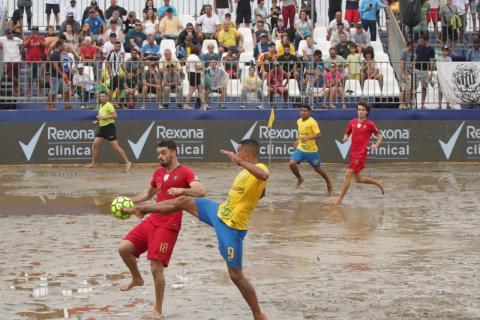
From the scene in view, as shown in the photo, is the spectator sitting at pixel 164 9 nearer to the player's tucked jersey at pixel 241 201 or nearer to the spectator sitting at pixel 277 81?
the spectator sitting at pixel 277 81

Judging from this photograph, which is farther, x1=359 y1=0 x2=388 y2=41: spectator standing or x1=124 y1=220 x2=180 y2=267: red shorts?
x1=359 y1=0 x2=388 y2=41: spectator standing

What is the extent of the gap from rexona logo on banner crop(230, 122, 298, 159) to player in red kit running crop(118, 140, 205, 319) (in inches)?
615

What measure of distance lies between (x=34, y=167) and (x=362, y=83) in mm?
8160

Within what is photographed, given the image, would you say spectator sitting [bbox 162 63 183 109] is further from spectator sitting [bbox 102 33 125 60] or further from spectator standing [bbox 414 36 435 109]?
spectator standing [bbox 414 36 435 109]

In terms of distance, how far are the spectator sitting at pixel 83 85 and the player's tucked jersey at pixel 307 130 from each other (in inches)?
282

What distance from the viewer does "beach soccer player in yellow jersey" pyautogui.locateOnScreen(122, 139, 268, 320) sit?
413 inches

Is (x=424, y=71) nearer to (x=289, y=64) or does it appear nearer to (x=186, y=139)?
(x=289, y=64)

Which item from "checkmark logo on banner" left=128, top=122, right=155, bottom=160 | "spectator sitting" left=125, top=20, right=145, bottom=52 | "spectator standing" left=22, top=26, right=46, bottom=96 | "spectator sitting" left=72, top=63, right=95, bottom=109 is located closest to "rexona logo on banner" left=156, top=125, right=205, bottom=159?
"checkmark logo on banner" left=128, top=122, right=155, bottom=160

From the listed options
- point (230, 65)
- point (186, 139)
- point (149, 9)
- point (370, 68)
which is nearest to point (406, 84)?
point (370, 68)

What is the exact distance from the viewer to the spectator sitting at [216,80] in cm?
2692

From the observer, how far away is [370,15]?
30.7m

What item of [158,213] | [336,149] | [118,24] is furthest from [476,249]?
[118,24]

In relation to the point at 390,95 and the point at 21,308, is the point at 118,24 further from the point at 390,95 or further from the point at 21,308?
the point at 21,308

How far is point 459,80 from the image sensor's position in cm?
2733
